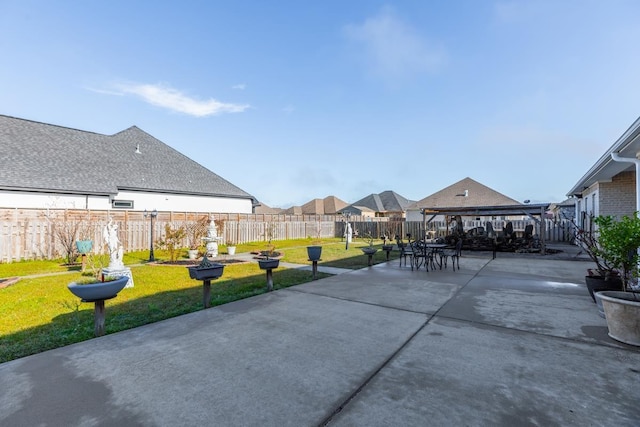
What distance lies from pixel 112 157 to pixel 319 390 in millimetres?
20317

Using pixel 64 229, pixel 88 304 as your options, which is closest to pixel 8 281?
pixel 88 304

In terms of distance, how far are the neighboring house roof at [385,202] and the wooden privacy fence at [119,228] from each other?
70.4 feet

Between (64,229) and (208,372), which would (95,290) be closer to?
(208,372)

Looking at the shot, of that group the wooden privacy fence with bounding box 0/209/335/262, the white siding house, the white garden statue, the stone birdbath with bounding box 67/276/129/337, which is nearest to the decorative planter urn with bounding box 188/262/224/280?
the stone birdbath with bounding box 67/276/129/337

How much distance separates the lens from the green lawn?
12.7ft

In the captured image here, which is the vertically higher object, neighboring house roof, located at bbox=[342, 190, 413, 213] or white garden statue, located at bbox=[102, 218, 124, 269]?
neighboring house roof, located at bbox=[342, 190, 413, 213]

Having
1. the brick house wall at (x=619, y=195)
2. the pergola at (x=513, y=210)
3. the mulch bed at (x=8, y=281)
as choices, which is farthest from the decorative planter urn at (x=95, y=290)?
the brick house wall at (x=619, y=195)

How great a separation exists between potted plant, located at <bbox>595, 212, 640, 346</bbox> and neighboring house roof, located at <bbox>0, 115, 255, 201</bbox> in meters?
18.3

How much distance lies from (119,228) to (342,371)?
13.3 m

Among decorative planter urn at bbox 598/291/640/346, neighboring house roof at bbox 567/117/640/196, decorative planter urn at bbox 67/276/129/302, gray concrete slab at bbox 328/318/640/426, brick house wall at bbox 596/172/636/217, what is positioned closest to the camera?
gray concrete slab at bbox 328/318/640/426

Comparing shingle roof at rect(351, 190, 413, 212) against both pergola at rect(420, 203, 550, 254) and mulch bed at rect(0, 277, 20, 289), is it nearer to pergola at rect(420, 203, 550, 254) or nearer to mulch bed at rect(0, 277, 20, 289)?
pergola at rect(420, 203, 550, 254)

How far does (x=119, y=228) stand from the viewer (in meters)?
12.7

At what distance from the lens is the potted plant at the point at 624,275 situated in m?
3.39

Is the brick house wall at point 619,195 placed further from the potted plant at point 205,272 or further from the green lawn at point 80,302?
the potted plant at point 205,272
